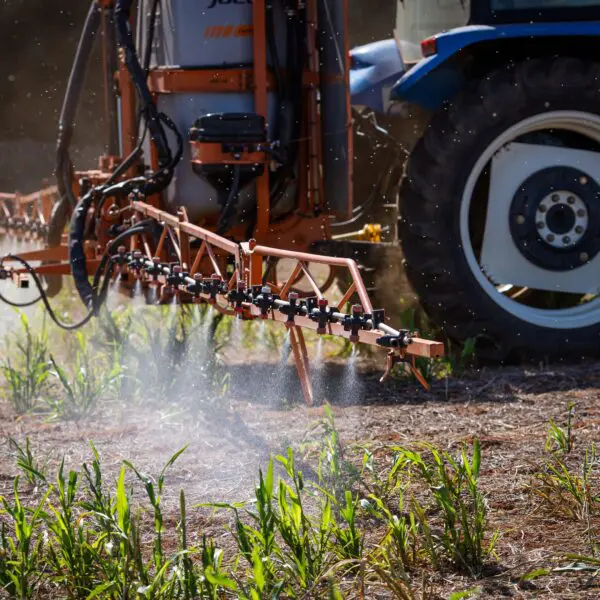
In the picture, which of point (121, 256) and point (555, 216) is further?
point (555, 216)

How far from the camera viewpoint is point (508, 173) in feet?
19.2

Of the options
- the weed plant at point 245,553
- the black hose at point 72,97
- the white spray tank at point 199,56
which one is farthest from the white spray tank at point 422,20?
the weed plant at point 245,553

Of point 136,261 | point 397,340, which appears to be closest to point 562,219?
point 136,261

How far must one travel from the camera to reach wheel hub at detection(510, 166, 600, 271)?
580 cm

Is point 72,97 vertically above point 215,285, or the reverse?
point 72,97

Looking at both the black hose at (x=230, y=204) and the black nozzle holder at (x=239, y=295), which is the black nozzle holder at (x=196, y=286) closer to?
the black nozzle holder at (x=239, y=295)

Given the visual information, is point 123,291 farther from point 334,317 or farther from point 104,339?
point 334,317

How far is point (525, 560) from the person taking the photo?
3.04 meters

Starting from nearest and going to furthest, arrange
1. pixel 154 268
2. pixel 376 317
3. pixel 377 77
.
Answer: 1. pixel 376 317
2. pixel 154 268
3. pixel 377 77

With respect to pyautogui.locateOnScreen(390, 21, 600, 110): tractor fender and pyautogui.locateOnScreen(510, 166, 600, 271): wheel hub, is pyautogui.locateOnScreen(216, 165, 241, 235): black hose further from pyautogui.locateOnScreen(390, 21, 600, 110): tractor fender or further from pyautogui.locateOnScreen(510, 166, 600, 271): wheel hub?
pyautogui.locateOnScreen(510, 166, 600, 271): wheel hub

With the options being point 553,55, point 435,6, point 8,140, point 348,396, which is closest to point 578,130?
point 553,55

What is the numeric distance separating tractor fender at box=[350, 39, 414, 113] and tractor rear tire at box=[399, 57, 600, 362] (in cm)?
130

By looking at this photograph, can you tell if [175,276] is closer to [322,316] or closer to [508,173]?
[322,316]

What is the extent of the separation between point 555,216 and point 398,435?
73.5 inches
